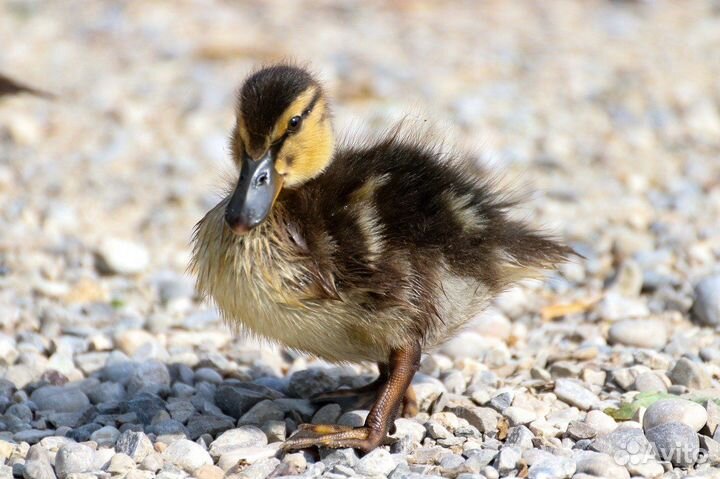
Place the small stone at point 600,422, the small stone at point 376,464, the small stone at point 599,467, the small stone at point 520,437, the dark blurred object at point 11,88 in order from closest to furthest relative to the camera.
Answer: the small stone at point 599,467, the small stone at point 376,464, the small stone at point 520,437, the small stone at point 600,422, the dark blurred object at point 11,88

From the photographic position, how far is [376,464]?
3.02 metres

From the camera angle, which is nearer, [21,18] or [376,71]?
[376,71]

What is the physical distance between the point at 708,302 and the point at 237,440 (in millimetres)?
2160

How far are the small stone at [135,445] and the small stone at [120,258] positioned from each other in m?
2.20

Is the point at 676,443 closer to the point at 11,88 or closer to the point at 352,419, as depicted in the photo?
the point at 352,419

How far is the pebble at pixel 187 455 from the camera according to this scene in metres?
3.09

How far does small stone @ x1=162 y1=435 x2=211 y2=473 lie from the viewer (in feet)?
10.2

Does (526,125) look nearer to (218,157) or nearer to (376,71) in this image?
(376,71)

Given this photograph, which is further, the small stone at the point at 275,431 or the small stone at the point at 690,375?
the small stone at the point at 690,375

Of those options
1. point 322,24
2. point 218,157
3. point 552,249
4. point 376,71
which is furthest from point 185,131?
point 552,249

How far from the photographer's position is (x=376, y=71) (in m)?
8.47

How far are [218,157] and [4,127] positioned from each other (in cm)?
152

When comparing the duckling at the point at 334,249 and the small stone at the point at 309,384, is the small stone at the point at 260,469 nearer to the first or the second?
the duckling at the point at 334,249

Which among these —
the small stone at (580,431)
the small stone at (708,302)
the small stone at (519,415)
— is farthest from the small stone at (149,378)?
the small stone at (708,302)
